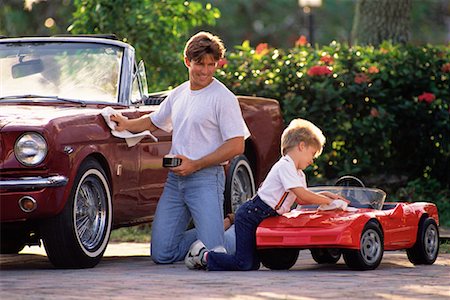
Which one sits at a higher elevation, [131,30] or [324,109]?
[131,30]

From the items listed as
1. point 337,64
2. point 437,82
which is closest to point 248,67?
point 337,64

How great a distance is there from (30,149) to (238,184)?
275cm

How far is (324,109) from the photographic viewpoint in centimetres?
1378

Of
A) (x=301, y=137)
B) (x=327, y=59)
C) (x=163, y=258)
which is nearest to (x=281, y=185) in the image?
(x=301, y=137)

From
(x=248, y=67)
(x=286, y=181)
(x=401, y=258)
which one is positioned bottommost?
(x=401, y=258)

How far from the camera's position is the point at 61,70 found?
9.79 metres

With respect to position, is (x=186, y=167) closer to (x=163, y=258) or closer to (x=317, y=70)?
(x=163, y=258)

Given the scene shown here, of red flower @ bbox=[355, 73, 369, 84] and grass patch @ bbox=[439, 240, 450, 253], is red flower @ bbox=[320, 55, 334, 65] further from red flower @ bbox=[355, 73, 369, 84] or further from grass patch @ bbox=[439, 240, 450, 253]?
grass patch @ bbox=[439, 240, 450, 253]

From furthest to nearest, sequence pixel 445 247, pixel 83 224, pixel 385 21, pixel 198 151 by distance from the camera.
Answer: pixel 385 21 → pixel 445 247 → pixel 198 151 → pixel 83 224

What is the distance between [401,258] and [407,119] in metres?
4.47

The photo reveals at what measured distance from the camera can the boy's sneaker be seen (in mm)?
8641

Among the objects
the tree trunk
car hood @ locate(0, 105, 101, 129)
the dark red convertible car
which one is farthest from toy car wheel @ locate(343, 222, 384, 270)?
the tree trunk

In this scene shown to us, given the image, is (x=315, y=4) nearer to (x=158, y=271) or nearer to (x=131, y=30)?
(x=131, y=30)

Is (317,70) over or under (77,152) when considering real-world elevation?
over
